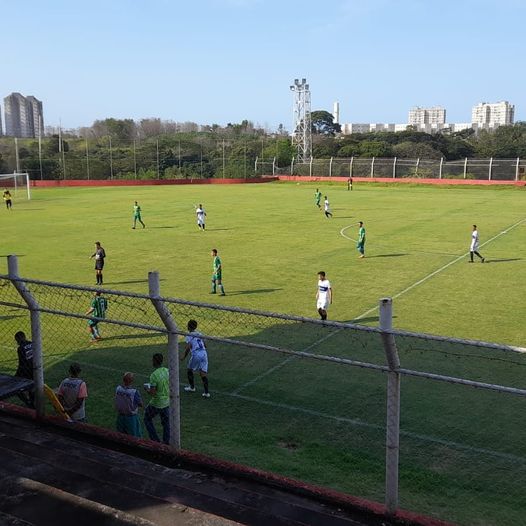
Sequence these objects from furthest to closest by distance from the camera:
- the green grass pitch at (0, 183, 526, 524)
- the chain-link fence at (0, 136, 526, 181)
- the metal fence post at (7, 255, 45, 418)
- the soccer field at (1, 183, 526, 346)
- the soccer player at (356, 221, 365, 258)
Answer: the chain-link fence at (0, 136, 526, 181), the soccer player at (356, 221, 365, 258), the soccer field at (1, 183, 526, 346), the green grass pitch at (0, 183, 526, 524), the metal fence post at (7, 255, 45, 418)

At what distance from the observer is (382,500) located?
7543mm

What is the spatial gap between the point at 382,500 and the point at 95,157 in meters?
81.5

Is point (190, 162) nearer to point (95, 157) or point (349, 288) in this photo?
point (95, 157)

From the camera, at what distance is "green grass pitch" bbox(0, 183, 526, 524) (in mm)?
8672

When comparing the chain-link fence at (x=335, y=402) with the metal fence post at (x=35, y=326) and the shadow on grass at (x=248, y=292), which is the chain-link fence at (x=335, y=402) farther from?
the shadow on grass at (x=248, y=292)

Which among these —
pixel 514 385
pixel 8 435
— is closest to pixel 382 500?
pixel 8 435

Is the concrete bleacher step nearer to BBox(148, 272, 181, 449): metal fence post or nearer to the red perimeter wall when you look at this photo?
BBox(148, 272, 181, 449): metal fence post

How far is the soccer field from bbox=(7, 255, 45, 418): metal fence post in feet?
32.4

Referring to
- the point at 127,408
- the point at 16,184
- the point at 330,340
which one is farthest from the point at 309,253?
the point at 16,184

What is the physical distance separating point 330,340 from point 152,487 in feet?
27.9

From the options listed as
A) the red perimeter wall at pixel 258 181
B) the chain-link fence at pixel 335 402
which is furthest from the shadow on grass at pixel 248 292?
the red perimeter wall at pixel 258 181

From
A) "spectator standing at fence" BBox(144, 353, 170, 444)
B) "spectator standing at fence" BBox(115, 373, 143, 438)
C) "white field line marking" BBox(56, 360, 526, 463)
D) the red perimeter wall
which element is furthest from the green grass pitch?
the red perimeter wall

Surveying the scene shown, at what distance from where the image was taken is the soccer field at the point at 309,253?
17.8 metres

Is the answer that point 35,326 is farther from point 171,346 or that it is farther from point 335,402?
point 335,402
